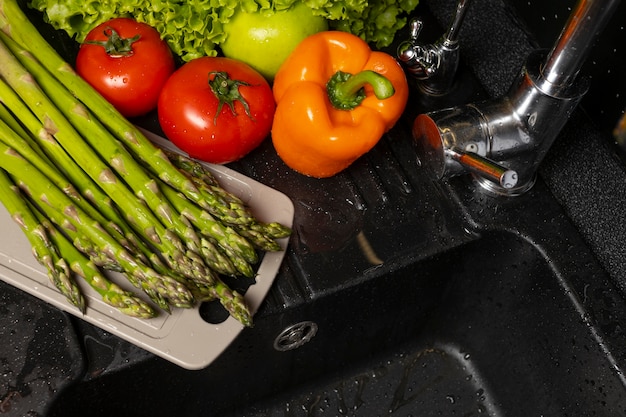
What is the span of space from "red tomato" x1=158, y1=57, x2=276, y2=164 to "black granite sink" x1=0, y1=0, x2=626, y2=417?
75 mm

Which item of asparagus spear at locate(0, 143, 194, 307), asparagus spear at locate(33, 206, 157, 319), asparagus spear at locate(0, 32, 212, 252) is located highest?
asparagus spear at locate(0, 32, 212, 252)

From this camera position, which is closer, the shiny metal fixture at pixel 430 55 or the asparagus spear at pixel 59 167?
the asparagus spear at pixel 59 167

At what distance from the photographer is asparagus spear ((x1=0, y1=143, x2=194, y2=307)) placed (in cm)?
99

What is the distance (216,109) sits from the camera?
1085mm

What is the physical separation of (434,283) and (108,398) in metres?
0.49

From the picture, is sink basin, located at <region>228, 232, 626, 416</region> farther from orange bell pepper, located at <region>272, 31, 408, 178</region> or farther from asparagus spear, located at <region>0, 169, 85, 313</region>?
asparagus spear, located at <region>0, 169, 85, 313</region>

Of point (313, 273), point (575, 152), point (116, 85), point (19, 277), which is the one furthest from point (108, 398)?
point (575, 152)

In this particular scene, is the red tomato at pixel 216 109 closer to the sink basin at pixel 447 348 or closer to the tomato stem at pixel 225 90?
the tomato stem at pixel 225 90

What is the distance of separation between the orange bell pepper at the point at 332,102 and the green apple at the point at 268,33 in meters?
0.04

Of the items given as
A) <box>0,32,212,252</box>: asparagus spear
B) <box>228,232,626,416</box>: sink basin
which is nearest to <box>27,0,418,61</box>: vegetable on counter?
<box>0,32,212,252</box>: asparagus spear

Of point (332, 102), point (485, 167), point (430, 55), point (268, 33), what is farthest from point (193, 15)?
point (485, 167)

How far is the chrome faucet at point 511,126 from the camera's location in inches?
40.7

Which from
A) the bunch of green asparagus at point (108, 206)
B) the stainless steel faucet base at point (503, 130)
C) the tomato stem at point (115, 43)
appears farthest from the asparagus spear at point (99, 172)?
the stainless steel faucet base at point (503, 130)

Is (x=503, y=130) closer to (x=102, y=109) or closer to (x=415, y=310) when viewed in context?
(x=415, y=310)
